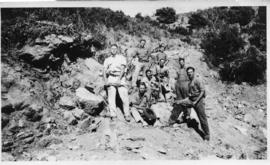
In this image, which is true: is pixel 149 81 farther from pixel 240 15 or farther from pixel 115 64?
pixel 240 15

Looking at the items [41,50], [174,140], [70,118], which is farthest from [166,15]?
[70,118]

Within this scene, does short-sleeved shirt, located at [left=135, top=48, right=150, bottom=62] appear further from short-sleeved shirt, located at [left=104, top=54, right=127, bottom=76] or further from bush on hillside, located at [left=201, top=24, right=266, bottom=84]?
bush on hillside, located at [left=201, top=24, right=266, bottom=84]

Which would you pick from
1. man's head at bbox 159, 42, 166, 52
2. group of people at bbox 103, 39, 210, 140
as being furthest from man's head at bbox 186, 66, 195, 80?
man's head at bbox 159, 42, 166, 52

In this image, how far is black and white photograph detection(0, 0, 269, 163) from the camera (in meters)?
10.2


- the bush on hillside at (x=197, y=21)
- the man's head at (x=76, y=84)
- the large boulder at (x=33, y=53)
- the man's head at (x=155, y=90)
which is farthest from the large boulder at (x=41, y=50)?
the bush on hillside at (x=197, y=21)

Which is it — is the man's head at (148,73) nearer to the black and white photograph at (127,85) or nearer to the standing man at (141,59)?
the black and white photograph at (127,85)

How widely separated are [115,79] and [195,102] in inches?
90.8

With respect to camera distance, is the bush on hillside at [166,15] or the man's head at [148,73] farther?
the bush on hillside at [166,15]

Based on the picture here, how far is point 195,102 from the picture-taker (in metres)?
10.6

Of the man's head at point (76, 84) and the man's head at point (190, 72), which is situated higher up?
the man's head at point (190, 72)

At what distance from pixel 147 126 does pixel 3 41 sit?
4.69 meters

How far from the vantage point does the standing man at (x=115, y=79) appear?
1072 cm

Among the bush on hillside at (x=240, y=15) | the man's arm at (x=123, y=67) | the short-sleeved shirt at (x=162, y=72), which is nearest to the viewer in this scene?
the man's arm at (x=123, y=67)

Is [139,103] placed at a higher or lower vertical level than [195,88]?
lower
